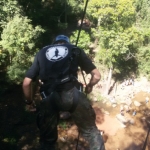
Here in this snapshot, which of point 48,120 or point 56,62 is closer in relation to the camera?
point 56,62

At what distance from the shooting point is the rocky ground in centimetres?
1221

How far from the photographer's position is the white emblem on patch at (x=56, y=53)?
3.28 meters

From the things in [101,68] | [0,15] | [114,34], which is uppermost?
[0,15]

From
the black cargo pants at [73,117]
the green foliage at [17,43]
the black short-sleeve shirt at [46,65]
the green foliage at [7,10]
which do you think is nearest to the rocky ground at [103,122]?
the green foliage at [17,43]

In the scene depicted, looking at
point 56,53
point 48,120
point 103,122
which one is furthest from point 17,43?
point 56,53

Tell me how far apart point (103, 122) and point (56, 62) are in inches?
497

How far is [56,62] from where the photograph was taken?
10.7ft

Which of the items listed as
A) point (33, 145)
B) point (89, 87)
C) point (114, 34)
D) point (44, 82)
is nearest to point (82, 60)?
point (89, 87)

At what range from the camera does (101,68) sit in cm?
1866

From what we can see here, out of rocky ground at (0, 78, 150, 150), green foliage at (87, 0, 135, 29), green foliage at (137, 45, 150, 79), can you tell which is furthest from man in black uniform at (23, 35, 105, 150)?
green foliage at (137, 45, 150, 79)

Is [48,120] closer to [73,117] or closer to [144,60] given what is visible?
[73,117]

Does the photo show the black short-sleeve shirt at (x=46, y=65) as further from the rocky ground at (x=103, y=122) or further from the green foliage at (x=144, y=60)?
the green foliage at (x=144, y=60)

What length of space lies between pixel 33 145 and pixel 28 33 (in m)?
6.16

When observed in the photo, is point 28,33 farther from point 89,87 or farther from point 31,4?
point 89,87
